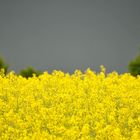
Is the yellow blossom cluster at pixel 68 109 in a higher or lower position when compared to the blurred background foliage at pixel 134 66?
lower

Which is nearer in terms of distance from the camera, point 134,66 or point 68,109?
point 68,109

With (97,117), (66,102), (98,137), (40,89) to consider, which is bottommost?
(98,137)

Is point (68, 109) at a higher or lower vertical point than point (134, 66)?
lower

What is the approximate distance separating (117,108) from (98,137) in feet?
7.42

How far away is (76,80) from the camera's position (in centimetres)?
1562

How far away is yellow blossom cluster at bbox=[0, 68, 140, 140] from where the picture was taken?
1171cm

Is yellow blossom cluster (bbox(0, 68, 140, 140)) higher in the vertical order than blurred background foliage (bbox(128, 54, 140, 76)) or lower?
lower

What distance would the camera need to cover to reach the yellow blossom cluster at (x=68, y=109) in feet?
38.4

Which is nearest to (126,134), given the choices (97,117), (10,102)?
(97,117)

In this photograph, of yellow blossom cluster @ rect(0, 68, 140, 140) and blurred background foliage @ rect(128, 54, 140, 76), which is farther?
blurred background foliage @ rect(128, 54, 140, 76)

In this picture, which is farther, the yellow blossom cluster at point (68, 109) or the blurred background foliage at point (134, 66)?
the blurred background foliage at point (134, 66)

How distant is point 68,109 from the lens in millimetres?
13297

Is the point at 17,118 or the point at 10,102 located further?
the point at 10,102

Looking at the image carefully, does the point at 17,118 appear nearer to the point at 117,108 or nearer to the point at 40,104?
the point at 40,104
